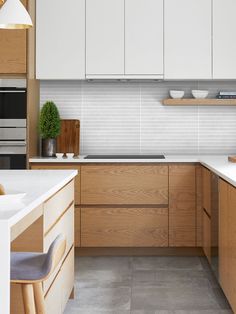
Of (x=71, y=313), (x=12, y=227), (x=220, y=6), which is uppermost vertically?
(x=220, y=6)

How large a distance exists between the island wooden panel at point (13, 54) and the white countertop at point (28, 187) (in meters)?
1.55

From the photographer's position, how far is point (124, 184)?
4676 millimetres

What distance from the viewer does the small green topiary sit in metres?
4.86

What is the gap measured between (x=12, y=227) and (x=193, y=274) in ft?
8.78

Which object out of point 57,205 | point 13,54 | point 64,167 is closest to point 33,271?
point 57,205

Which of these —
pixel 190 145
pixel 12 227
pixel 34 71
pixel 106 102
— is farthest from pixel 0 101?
pixel 12 227

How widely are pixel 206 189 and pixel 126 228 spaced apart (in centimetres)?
82

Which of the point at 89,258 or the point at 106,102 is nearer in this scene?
the point at 89,258

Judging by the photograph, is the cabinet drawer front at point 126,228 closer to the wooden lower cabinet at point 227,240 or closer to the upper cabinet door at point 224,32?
the wooden lower cabinet at point 227,240

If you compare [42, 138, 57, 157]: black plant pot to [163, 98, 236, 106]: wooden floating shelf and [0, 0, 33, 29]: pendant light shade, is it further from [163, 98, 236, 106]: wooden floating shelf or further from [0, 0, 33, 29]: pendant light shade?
[0, 0, 33, 29]: pendant light shade

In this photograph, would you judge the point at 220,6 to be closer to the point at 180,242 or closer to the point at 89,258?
the point at 180,242

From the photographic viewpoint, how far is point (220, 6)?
15.8 ft

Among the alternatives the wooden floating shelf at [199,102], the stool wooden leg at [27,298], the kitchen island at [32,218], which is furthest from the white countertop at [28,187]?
the wooden floating shelf at [199,102]

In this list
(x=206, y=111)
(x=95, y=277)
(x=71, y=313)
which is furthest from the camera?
(x=206, y=111)
